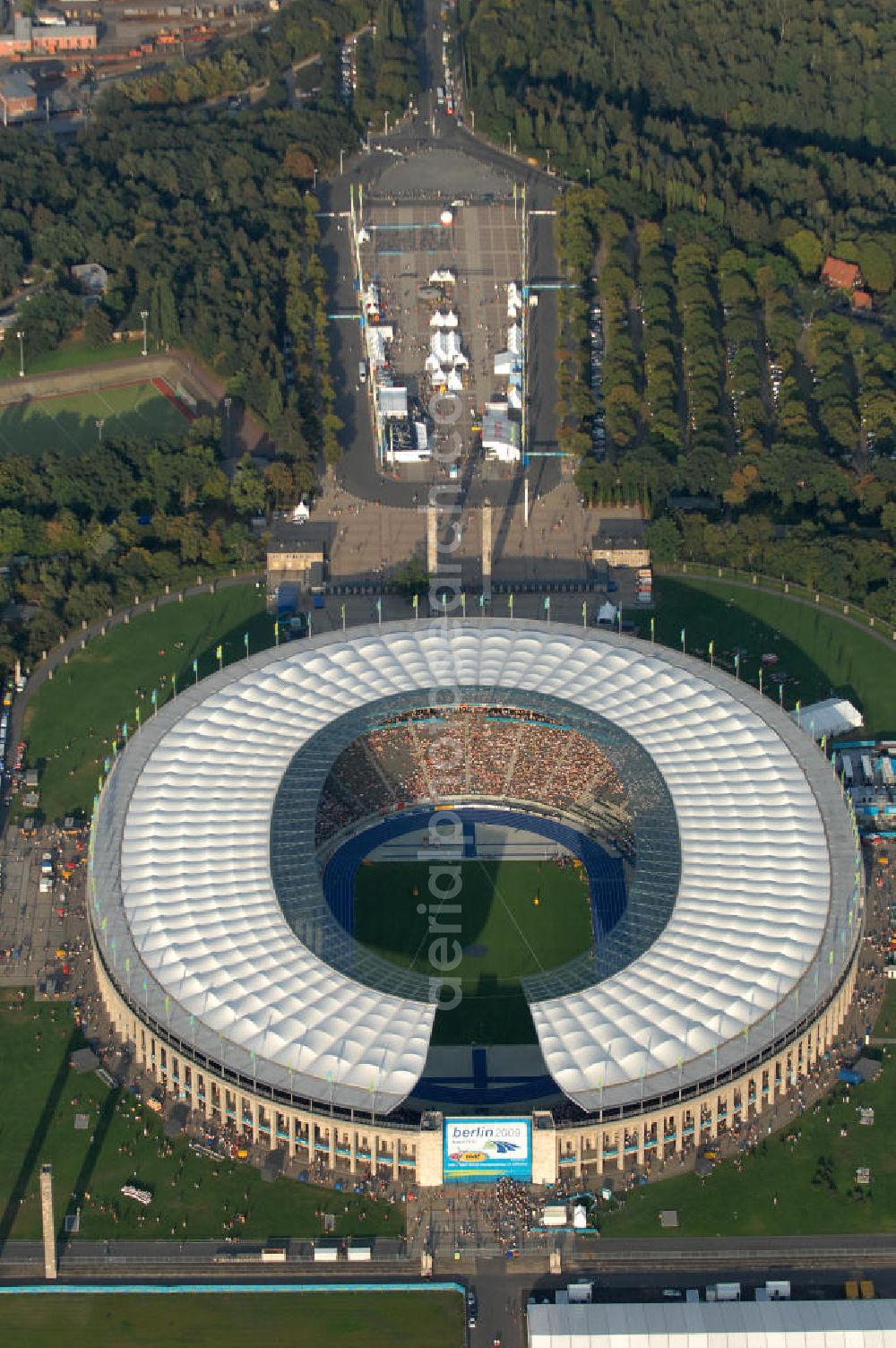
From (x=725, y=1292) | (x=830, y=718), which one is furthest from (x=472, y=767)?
(x=725, y=1292)

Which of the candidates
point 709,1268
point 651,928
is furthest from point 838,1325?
point 651,928

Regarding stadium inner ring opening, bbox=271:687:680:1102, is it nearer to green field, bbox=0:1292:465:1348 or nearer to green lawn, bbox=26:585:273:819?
green lawn, bbox=26:585:273:819

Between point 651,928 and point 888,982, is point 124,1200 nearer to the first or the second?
point 651,928

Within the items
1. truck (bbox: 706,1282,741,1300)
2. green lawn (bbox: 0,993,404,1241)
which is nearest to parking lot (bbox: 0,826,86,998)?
green lawn (bbox: 0,993,404,1241)

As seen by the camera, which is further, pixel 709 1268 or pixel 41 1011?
pixel 41 1011

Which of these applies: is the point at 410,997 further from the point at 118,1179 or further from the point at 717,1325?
the point at 717,1325

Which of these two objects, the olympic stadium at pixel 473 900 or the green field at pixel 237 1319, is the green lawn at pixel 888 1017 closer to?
the olympic stadium at pixel 473 900

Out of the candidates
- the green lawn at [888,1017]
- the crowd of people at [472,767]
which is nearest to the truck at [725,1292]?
the green lawn at [888,1017]
